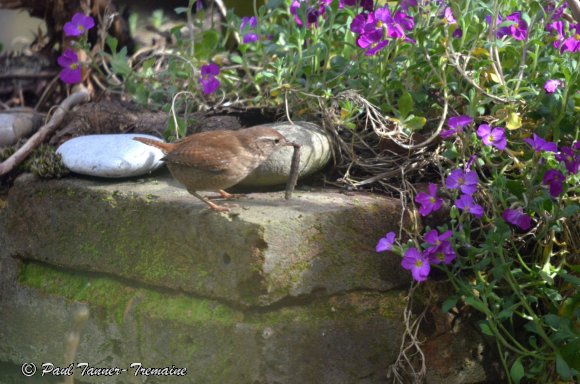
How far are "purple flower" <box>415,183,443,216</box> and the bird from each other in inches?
24.6

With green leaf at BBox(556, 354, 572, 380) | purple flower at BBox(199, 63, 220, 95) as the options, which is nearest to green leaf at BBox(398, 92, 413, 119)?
purple flower at BBox(199, 63, 220, 95)

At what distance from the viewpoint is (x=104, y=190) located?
3488 mm

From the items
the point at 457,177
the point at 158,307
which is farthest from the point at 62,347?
the point at 457,177

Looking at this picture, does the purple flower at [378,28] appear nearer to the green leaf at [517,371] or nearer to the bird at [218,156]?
the bird at [218,156]

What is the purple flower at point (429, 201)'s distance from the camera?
3021 millimetres

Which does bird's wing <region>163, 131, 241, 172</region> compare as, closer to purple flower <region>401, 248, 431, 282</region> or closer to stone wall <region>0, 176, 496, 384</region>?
stone wall <region>0, 176, 496, 384</region>

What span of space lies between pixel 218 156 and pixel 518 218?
1180 millimetres

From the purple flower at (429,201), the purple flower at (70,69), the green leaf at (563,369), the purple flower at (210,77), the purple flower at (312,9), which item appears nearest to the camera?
the green leaf at (563,369)

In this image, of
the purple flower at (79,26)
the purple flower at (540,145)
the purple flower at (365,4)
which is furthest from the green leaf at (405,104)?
the purple flower at (79,26)

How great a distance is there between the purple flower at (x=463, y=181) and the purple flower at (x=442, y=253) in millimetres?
218

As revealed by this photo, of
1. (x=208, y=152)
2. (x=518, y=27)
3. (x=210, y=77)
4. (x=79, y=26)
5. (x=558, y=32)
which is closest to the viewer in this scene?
(x=208, y=152)

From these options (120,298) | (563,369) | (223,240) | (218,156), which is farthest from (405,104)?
(120,298)

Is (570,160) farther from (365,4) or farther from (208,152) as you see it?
(208,152)

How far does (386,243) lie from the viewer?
288cm
